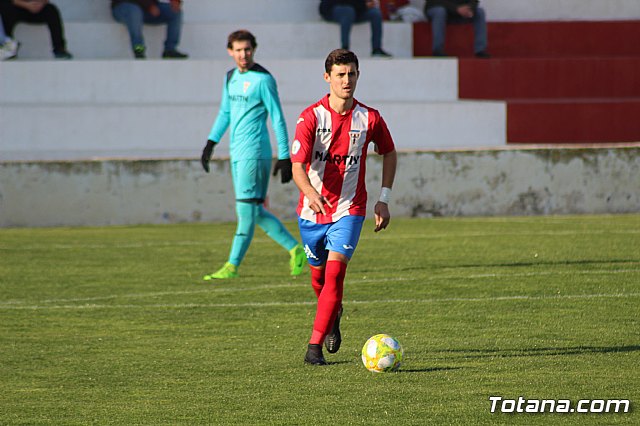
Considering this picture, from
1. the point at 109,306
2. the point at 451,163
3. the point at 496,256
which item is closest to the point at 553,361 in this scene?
the point at 109,306

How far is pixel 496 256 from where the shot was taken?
12836 millimetres

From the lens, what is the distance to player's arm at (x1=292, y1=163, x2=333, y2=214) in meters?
6.96

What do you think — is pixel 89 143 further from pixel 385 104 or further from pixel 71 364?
pixel 71 364

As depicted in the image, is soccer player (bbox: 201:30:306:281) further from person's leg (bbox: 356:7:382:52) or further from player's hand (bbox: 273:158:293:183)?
person's leg (bbox: 356:7:382:52)

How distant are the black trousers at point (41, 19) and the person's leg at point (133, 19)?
101 centimetres

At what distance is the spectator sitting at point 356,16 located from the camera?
68.2ft

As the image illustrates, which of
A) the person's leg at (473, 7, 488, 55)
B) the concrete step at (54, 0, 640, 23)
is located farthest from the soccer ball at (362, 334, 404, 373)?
the concrete step at (54, 0, 640, 23)

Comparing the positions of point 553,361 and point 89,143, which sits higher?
point 553,361

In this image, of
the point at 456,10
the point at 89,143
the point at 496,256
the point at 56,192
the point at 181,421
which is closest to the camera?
the point at 181,421

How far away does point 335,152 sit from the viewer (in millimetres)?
7312

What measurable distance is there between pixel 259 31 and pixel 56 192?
19.7 feet

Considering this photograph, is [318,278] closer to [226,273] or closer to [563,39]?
[226,273]

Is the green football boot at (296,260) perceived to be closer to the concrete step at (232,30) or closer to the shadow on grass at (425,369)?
the shadow on grass at (425,369)

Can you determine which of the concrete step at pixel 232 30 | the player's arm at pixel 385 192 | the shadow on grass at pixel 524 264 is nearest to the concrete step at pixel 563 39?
the concrete step at pixel 232 30
